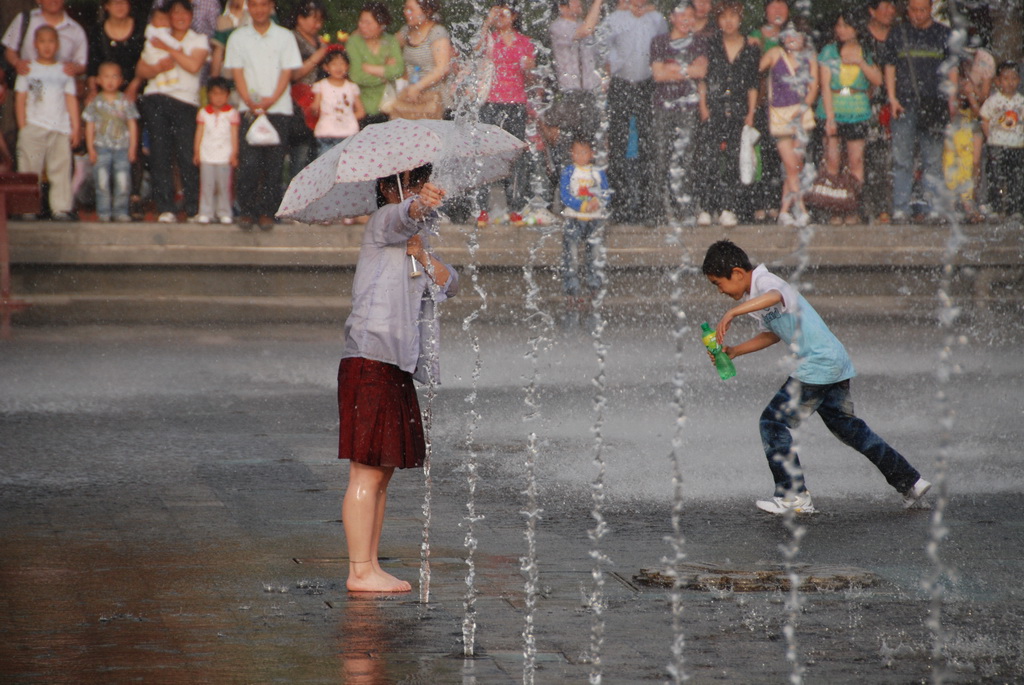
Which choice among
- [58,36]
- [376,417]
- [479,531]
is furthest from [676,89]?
[376,417]

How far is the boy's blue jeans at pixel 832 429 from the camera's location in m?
7.32

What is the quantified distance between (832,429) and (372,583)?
2772mm

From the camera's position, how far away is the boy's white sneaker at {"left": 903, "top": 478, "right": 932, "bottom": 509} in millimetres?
7363

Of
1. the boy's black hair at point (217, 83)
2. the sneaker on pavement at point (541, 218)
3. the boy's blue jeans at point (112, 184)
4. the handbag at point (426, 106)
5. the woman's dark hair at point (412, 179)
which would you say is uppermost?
the boy's black hair at point (217, 83)

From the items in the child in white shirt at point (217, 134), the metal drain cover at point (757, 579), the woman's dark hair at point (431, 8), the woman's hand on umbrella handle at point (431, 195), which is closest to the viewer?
the woman's hand on umbrella handle at point (431, 195)

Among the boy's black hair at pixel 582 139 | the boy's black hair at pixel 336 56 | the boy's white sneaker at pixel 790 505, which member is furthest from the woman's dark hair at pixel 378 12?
the boy's white sneaker at pixel 790 505

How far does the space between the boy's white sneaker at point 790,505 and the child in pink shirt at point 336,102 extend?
9.03 metres

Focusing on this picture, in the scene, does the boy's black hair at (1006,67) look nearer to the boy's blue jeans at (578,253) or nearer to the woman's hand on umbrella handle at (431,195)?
the boy's blue jeans at (578,253)

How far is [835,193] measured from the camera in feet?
54.3

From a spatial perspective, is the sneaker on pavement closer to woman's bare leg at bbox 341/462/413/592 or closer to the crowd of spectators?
the crowd of spectators

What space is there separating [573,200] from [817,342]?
25.7 ft

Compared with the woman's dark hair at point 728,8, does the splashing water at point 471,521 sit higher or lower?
lower

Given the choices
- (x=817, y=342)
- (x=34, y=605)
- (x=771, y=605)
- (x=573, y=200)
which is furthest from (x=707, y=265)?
(x=573, y=200)

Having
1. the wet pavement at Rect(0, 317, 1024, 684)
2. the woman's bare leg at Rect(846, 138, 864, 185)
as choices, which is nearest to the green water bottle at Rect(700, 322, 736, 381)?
the wet pavement at Rect(0, 317, 1024, 684)
